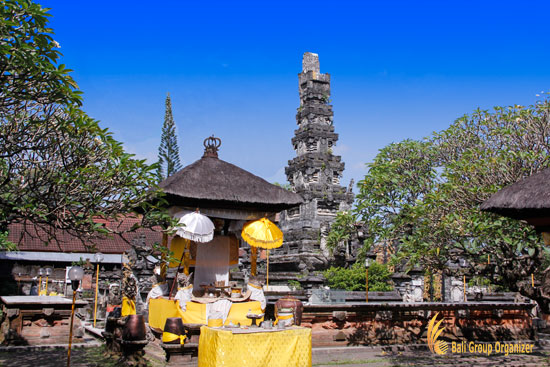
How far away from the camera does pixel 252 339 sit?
766cm

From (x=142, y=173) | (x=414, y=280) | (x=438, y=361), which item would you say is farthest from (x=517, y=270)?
(x=414, y=280)

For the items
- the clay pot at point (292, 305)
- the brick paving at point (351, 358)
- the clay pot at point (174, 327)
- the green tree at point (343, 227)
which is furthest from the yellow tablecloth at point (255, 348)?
the green tree at point (343, 227)

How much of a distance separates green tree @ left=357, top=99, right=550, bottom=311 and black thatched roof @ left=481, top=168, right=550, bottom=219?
127cm

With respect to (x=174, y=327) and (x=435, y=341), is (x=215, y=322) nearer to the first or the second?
(x=174, y=327)

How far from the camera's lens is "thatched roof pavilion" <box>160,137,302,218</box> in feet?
37.3

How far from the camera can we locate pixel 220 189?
38.8 ft

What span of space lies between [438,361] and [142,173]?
7602mm

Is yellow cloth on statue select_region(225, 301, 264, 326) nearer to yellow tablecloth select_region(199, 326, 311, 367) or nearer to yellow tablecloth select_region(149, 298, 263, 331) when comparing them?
yellow tablecloth select_region(149, 298, 263, 331)

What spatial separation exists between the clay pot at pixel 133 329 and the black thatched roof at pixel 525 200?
6.52m

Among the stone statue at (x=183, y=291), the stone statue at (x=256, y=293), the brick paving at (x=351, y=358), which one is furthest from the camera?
the stone statue at (x=256, y=293)

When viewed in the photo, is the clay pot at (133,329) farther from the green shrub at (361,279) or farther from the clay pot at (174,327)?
the green shrub at (361,279)

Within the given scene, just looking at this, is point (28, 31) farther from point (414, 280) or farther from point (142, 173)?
point (414, 280)

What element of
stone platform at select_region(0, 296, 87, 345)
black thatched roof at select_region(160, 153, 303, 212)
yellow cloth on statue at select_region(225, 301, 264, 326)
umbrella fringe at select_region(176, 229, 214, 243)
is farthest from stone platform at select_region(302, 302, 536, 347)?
stone platform at select_region(0, 296, 87, 345)

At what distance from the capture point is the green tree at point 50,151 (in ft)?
23.4
